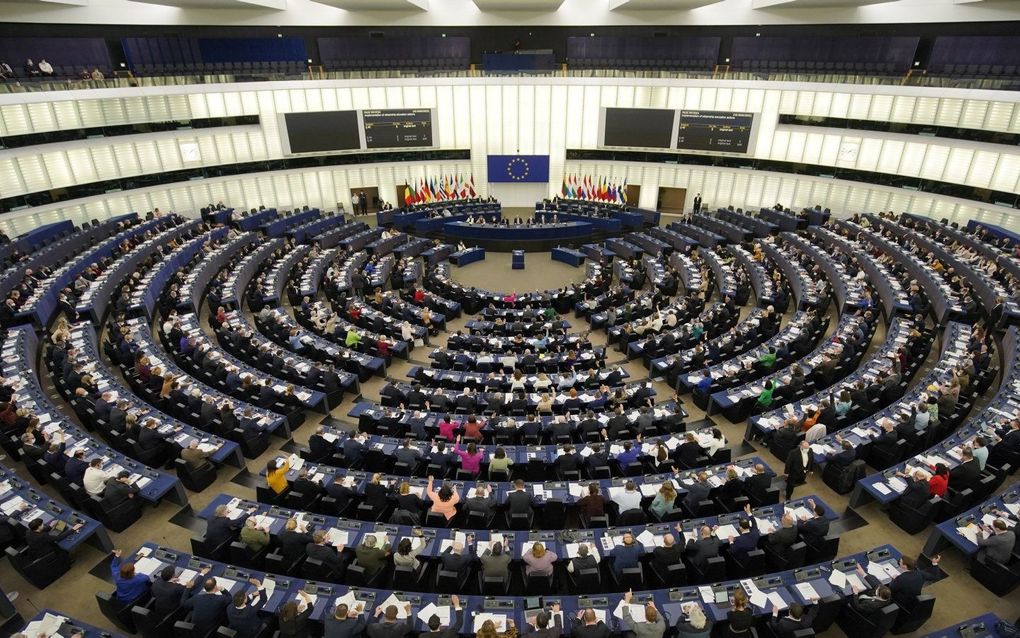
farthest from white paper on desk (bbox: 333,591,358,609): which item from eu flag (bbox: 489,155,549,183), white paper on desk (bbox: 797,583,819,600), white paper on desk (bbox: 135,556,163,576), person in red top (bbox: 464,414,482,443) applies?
eu flag (bbox: 489,155,549,183)

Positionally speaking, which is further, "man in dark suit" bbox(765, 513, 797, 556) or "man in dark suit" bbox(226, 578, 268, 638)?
"man in dark suit" bbox(765, 513, 797, 556)

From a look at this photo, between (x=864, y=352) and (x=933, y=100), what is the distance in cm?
2077

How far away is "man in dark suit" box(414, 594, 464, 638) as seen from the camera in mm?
8016

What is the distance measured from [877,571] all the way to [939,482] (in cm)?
313

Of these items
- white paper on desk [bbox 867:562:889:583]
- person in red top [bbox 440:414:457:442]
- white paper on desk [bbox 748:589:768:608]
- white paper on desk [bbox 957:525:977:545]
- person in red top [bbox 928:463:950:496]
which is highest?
person in red top [bbox 928:463:950:496]

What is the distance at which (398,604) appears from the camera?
29.1ft

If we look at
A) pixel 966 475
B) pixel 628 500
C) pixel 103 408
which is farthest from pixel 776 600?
pixel 103 408

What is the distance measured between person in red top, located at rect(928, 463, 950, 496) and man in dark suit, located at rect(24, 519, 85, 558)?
16767 millimetres

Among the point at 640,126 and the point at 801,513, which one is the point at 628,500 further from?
the point at 640,126

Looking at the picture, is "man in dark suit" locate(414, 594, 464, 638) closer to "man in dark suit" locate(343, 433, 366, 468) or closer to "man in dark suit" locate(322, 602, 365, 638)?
"man in dark suit" locate(322, 602, 365, 638)

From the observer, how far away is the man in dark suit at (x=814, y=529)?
10.2 m

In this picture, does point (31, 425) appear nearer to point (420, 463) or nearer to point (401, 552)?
point (420, 463)

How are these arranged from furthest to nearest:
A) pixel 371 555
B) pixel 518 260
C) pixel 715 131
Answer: pixel 715 131
pixel 518 260
pixel 371 555

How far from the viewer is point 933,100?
30.0m
